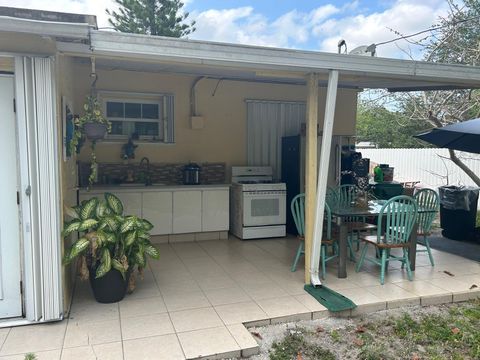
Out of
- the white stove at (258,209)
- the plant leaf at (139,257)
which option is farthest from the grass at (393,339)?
the white stove at (258,209)

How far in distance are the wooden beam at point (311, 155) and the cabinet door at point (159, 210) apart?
2337 millimetres

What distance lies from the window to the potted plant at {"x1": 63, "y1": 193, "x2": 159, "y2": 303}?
2.41m

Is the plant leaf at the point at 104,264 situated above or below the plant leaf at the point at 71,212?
below

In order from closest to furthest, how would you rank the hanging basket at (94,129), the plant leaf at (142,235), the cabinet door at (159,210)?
the plant leaf at (142,235), the hanging basket at (94,129), the cabinet door at (159,210)

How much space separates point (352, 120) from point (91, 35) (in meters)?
5.23

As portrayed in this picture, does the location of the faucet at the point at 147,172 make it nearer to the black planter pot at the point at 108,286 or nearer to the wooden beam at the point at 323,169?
the black planter pot at the point at 108,286

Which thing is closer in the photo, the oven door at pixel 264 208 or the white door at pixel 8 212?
the white door at pixel 8 212

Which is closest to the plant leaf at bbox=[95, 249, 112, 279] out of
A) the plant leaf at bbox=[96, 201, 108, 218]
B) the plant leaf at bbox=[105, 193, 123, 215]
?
the plant leaf at bbox=[96, 201, 108, 218]

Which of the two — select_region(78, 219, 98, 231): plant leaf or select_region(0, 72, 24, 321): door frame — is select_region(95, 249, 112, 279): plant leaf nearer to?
select_region(78, 219, 98, 231): plant leaf

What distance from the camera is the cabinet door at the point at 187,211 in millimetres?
5516

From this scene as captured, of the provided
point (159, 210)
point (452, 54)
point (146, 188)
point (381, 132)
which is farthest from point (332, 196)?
point (381, 132)

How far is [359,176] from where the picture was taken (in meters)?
6.51

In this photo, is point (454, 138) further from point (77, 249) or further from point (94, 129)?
point (77, 249)

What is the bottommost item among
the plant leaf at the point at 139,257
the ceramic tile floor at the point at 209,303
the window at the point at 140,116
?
the ceramic tile floor at the point at 209,303
